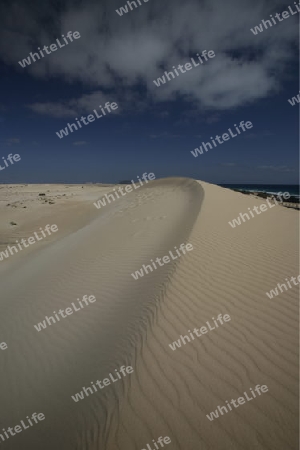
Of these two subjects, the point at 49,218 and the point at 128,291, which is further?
the point at 49,218

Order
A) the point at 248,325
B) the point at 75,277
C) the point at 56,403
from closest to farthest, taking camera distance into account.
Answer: the point at 56,403 < the point at 248,325 < the point at 75,277

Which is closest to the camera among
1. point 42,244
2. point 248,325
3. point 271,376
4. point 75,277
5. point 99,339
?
point 271,376

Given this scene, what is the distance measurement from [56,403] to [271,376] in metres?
2.81

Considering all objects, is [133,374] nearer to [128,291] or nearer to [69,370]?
[69,370]

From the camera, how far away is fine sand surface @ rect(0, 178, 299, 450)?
8.67 feet

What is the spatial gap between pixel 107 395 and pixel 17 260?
29.3 feet

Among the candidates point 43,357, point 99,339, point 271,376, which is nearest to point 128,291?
point 99,339

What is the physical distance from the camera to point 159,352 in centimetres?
345

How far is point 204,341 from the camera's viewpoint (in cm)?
363

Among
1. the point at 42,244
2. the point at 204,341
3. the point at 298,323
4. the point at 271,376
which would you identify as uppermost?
the point at 42,244

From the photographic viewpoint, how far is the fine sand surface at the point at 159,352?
264cm

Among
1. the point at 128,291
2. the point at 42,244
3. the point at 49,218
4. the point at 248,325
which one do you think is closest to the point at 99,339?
the point at 128,291

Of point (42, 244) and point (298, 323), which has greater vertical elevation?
point (42, 244)

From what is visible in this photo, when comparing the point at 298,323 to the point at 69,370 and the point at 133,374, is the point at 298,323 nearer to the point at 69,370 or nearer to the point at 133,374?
the point at 133,374
